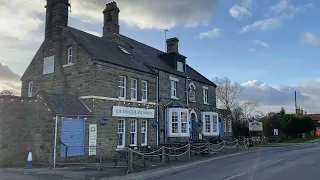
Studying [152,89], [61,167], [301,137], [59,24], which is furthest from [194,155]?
[301,137]

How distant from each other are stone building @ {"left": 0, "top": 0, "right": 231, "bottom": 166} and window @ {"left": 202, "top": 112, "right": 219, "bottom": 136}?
61 centimetres

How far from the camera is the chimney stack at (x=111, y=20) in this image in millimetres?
29438

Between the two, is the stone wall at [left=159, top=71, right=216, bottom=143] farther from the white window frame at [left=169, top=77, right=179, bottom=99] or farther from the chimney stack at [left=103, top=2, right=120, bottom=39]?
the chimney stack at [left=103, top=2, right=120, bottom=39]

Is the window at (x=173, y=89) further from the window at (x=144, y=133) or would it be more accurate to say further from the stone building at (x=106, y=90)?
the window at (x=144, y=133)

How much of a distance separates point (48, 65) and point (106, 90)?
19.3 ft

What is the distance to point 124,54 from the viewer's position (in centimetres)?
2677

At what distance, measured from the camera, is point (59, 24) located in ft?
78.6

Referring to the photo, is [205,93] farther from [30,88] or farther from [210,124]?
[30,88]

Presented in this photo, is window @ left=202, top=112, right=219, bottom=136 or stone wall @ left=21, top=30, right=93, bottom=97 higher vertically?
stone wall @ left=21, top=30, right=93, bottom=97

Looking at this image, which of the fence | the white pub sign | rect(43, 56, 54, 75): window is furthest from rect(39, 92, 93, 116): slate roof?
rect(43, 56, 54, 75): window

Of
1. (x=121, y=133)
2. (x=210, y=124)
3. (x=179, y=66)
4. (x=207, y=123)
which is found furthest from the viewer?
(x=210, y=124)

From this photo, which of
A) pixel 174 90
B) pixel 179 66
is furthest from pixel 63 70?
pixel 179 66

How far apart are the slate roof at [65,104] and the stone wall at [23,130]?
449 millimetres

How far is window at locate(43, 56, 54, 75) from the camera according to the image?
2425cm
